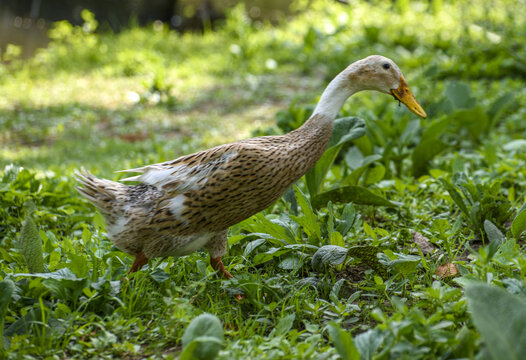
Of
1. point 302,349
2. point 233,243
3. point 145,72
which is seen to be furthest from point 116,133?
point 302,349

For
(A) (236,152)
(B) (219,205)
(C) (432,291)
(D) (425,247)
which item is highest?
(A) (236,152)

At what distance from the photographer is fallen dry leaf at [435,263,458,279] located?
303 cm

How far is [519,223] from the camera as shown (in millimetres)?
3174

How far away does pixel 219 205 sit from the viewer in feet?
9.44

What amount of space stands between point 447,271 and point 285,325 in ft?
3.28

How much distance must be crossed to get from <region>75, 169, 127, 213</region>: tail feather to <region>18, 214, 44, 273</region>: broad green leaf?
1.17ft

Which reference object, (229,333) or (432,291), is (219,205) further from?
(432,291)

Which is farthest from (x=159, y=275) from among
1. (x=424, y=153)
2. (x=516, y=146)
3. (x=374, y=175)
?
(x=516, y=146)

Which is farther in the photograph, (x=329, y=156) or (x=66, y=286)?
(x=329, y=156)

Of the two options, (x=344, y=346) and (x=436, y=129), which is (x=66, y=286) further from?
(x=436, y=129)

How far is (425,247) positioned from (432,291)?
112 centimetres

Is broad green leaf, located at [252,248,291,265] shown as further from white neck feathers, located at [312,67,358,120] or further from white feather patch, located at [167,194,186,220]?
white neck feathers, located at [312,67,358,120]

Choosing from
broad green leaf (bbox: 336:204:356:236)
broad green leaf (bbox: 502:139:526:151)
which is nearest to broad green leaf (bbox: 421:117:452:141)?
broad green leaf (bbox: 502:139:526:151)

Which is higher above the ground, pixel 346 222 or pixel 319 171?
pixel 319 171
